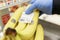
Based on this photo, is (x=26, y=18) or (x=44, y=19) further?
(x=44, y=19)

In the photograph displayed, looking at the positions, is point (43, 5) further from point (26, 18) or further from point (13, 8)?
point (13, 8)

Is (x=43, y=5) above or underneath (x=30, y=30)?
above

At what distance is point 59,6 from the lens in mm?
588

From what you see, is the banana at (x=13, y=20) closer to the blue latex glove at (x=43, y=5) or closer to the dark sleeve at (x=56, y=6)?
the blue latex glove at (x=43, y=5)

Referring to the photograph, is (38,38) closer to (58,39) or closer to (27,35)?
(27,35)

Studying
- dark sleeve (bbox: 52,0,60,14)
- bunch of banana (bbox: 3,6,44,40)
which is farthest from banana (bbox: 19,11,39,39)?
dark sleeve (bbox: 52,0,60,14)

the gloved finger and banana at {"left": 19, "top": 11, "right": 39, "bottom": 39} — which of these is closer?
banana at {"left": 19, "top": 11, "right": 39, "bottom": 39}

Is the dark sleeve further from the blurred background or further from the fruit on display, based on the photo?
the fruit on display

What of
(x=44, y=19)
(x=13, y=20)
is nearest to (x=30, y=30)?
(x=13, y=20)

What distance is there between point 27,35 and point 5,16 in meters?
0.26

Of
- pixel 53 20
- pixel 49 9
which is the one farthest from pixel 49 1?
pixel 53 20

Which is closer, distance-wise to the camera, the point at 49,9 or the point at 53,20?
the point at 49,9

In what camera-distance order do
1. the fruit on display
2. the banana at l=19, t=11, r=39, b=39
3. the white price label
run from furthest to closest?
the fruit on display
the white price label
the banana at l=19, t=11, r=39, b=39

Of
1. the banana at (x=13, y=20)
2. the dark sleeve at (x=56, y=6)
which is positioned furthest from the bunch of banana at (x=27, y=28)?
the dark sleeve at (x=56, y=6)
